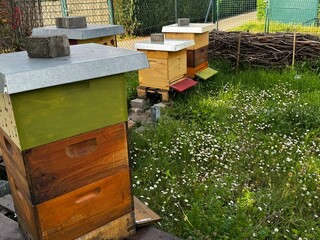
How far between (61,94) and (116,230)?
80 cm

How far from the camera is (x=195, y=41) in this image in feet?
17.0

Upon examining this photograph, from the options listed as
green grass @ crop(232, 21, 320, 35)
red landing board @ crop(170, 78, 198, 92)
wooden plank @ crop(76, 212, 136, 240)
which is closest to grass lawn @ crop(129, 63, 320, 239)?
red landing board @ crop(170, 78, 198, 92)

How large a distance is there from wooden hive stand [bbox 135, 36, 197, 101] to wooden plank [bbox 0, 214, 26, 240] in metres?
2.93

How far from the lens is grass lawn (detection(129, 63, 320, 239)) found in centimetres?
254

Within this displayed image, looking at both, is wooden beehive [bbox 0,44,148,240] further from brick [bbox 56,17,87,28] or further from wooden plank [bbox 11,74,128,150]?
brick [bbox 56,17,87,28]

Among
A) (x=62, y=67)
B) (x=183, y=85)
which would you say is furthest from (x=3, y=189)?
(x=183, y=85)

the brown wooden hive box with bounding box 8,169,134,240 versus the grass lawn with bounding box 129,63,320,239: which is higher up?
the brown wooden hive box with bounding box 8,169,134,240

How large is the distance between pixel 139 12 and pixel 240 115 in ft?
28.1

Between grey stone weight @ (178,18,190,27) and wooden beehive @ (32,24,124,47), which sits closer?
wooden beehive @ (32,24,124,47)

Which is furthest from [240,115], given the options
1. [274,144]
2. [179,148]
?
[179,148]

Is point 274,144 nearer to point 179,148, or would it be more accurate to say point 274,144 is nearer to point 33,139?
point 179,148

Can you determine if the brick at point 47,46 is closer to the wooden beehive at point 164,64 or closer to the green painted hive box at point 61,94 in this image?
the green painted hive box at point 61,94

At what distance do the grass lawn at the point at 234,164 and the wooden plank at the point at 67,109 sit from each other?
1123 millimetres

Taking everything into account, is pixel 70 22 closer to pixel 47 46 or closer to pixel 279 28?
pixel 47 46
